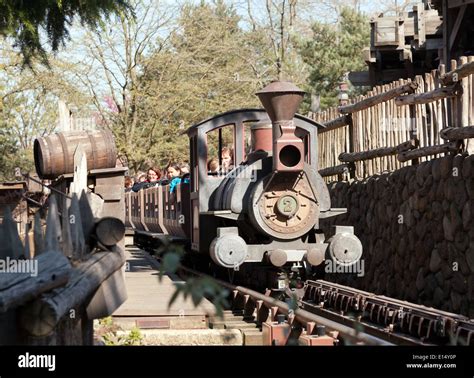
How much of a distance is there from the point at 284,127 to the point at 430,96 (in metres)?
2.06

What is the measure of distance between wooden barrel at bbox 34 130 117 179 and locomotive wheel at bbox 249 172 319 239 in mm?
1891

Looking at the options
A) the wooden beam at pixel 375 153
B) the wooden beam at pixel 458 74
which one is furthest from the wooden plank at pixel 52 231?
the wooden beam at pixel 375 153

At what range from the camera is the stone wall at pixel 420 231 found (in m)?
12.0

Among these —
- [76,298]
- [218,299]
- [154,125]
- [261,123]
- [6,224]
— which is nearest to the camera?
[218,299]

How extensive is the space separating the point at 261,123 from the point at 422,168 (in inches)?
88.1

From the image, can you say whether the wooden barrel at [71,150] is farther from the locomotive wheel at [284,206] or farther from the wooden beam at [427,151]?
the wooden beam at [427,151]

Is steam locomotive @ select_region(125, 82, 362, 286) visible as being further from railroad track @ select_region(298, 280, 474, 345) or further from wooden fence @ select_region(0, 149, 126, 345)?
wooden fence @ select_region(0, 149, 126, 345)

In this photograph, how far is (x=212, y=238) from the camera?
14.8m

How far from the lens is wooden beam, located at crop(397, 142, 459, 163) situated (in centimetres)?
1264
